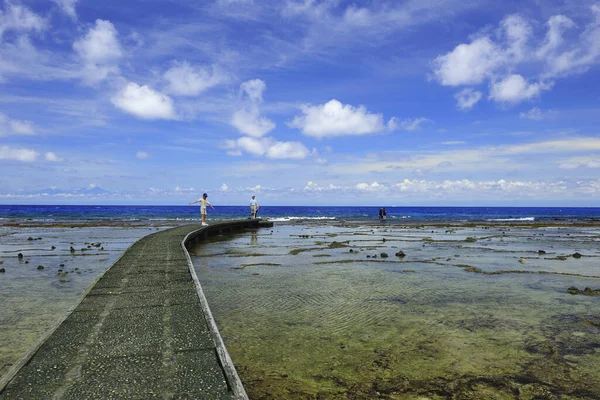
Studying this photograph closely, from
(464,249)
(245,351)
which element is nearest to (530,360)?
(245,351)

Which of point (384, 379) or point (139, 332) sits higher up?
point (139, 332)

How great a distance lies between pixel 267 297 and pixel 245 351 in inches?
134

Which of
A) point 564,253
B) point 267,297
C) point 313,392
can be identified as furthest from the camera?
point 564,253

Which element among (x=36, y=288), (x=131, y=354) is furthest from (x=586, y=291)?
(x=36, y=288)

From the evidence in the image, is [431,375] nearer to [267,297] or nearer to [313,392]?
[313,392]

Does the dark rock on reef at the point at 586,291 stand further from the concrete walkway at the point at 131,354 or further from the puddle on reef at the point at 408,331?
the concrete walkway at the point at 131,354

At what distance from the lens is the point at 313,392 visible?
4918 millimetres

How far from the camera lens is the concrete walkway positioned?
157 inches

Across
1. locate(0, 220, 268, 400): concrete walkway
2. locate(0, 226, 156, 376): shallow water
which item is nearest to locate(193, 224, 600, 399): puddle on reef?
locate(0, 220, 268, 400): concrete walkway

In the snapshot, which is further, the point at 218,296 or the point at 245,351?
the point at 218,296

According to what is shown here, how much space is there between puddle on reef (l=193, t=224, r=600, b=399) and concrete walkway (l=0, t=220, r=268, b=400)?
821 mm

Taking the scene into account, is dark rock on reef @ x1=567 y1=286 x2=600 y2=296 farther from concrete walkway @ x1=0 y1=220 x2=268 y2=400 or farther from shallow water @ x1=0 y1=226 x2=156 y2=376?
shallow water @ x1=0 y1=226 x2=156 y2=376

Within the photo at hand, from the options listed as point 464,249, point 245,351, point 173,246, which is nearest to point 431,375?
point 245,351

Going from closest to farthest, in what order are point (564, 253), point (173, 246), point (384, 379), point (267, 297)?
point (384, 379), point (267, 297), point (173, 246), point (564, 253)
